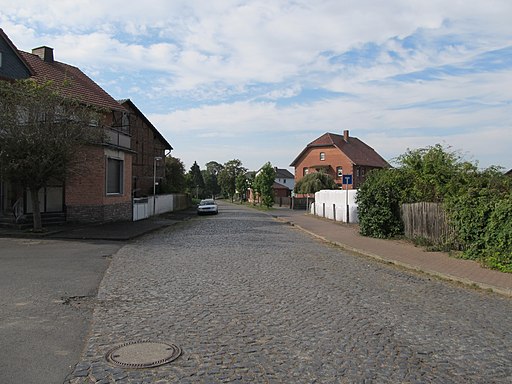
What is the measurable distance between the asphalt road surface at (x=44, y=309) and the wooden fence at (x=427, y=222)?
34.2 feet

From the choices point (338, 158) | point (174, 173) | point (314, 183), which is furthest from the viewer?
point (338, 158)

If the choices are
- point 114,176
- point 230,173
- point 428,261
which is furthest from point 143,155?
point 230,173

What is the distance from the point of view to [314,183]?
61188 millimetres

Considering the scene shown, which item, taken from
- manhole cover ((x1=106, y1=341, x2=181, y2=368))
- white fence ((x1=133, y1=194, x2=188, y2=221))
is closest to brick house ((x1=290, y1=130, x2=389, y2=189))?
white fence ((x1=133, y1=194, x2=188, y2=221))

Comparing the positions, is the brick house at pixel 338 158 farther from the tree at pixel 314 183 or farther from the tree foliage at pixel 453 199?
the tree foliage at pixel 453 199

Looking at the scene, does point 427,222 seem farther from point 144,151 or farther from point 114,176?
point 144,151

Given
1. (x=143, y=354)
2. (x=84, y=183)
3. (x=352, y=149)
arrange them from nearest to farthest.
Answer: (x=143, y=354) < (x=84, y=183) < (x=352, y=149)

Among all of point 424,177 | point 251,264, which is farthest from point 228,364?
point 424,177

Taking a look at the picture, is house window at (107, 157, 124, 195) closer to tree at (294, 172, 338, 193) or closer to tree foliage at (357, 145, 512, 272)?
tree foliage at (357, 145, 512, 272)

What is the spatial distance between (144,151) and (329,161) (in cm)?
3755

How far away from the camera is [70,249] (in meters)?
14.1

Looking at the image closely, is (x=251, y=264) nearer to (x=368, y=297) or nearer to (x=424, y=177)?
(x=368, y=297)

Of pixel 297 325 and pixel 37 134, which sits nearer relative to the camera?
pixel 297 325

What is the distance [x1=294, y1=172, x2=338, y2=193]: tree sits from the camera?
61.1 metres
